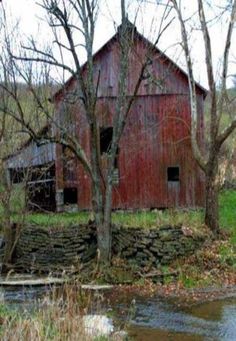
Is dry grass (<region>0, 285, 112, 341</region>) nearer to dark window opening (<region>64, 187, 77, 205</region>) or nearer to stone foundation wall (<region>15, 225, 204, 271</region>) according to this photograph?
stone foundation wall (<region>15, 225, 204, 271</region>)

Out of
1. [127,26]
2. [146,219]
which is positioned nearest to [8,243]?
[146,219]

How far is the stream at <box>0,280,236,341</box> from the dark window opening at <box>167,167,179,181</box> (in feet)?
37.3

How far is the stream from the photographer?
10.9m

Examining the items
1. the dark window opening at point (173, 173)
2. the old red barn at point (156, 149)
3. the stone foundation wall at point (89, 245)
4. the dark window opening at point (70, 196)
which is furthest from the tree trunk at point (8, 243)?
the dark window opening at point (173, 173)

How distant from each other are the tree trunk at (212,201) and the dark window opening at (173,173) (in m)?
5.68

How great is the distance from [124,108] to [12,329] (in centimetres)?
1299

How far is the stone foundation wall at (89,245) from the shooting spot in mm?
17828

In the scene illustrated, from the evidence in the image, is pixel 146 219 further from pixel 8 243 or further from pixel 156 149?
pixel 156 149

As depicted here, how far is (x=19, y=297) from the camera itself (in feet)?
48.9

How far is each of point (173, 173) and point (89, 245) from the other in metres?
8.04

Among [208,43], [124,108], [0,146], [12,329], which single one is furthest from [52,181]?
[12,329]

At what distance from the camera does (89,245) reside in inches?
755

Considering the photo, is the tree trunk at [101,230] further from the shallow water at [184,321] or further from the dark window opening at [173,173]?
the dark window opening at [173,173]

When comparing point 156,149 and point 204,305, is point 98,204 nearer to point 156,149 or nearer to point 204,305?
point 204,305
